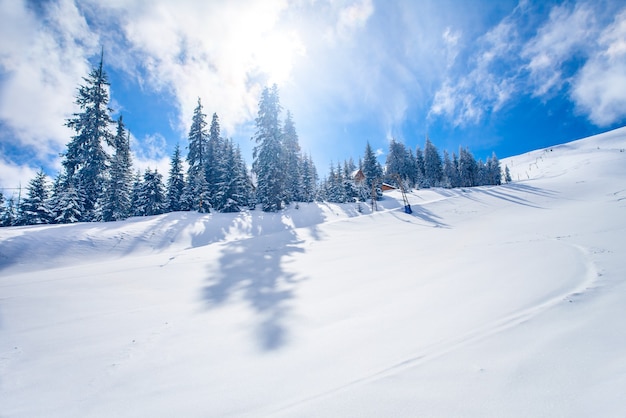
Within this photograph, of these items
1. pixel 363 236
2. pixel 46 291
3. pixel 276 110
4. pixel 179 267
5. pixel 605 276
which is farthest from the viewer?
pixel 276 110

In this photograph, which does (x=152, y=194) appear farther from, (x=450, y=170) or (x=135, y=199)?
(x=450, y=170)

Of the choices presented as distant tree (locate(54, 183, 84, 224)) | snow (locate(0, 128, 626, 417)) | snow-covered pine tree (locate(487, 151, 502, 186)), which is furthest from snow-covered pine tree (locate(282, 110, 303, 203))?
snow-covered pine tree (locate(487, 151, 502, 186))

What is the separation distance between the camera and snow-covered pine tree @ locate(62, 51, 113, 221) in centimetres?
1878

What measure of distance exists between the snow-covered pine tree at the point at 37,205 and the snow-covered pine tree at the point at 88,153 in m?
4.05

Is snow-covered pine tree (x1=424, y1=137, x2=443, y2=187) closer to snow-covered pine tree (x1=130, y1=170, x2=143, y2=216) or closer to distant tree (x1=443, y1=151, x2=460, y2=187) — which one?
distant tree (x1=443, y1=151, x2=460, y2=187)

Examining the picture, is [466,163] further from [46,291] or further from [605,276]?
[46,291]

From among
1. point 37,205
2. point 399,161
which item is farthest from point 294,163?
point 399,161

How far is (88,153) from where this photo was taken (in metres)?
18.9

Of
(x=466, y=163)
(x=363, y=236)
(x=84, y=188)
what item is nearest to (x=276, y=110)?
(x=84, y=188)

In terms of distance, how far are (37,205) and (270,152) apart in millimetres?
22365

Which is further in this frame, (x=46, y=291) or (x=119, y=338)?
(x=46, y=291)

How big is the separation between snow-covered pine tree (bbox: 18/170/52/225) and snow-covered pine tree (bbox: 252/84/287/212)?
18.5 meters

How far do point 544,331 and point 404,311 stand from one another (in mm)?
1773

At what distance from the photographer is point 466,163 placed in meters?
66.2
